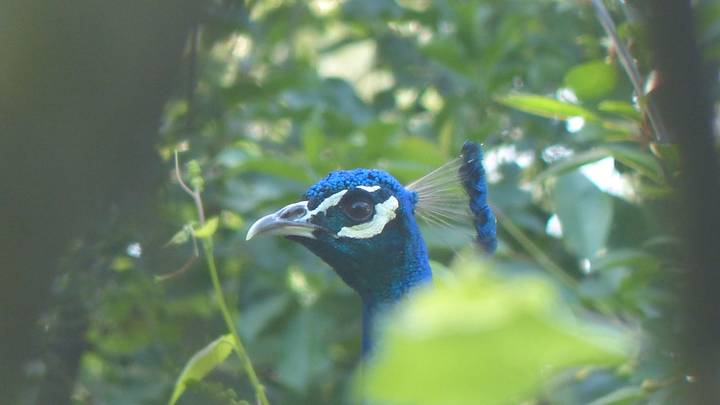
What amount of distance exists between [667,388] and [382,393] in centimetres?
97

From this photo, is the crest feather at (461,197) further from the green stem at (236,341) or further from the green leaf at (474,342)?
the green leaf at (474,342)

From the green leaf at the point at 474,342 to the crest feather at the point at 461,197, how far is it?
1.40 metres

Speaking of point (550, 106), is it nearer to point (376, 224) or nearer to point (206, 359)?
point (376, 224)

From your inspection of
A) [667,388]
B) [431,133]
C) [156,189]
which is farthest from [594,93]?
[431,133]

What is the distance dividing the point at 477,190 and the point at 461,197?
0.04 m

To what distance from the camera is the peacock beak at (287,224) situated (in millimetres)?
1640

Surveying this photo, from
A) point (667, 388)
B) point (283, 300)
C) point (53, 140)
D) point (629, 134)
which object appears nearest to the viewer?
point (53, 140)

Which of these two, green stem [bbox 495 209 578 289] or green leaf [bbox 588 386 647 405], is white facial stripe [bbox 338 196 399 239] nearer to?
green stem [bbox 495 209 578 289]

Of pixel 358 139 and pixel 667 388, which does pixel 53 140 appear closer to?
pixel 667 388

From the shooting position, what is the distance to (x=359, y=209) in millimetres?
1709

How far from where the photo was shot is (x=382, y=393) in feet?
1.02

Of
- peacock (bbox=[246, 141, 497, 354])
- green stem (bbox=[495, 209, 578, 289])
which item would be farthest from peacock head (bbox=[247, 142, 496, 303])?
green stem (bbox=[495, 209, 578, 289])

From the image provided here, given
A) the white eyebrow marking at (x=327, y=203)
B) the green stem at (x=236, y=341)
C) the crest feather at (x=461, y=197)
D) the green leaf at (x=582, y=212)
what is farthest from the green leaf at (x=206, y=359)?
the green leaf at (x=582, y=212)

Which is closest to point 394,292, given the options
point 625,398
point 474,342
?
point 625,398
